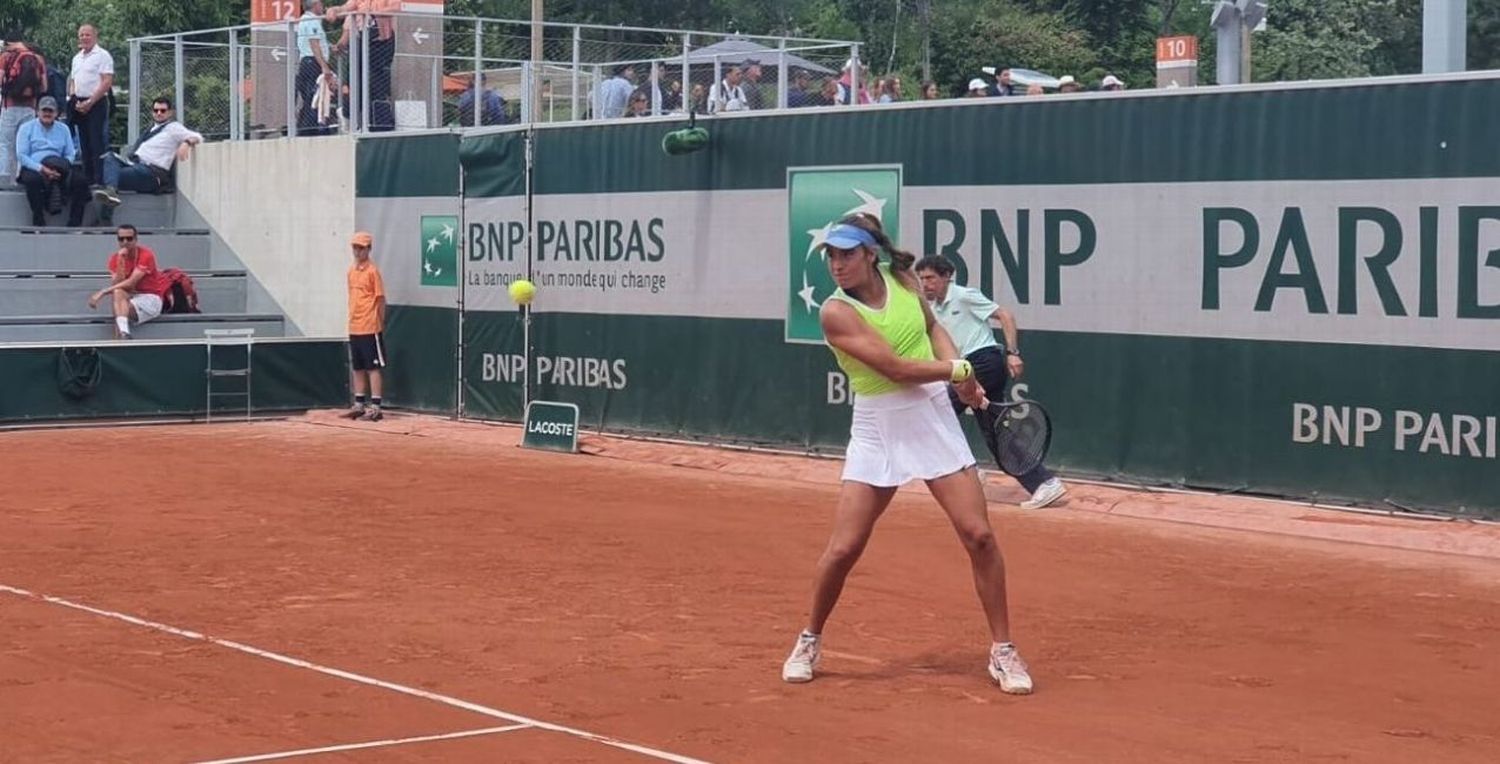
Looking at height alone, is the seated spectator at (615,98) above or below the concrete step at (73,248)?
above

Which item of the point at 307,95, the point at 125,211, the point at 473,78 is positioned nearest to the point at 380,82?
the point at 473,78

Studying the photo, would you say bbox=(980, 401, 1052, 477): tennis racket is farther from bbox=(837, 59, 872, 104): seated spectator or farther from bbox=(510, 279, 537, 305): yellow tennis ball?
bbox=(837, 59, 872, 104): seated spectator

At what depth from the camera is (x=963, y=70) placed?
166 ft

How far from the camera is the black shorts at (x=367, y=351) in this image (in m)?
21.2

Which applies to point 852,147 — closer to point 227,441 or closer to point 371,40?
point 227,441

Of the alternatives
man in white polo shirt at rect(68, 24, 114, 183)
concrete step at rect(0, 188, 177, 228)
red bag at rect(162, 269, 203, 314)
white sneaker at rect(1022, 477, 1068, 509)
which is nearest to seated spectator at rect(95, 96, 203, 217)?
concrete step at rect(0, 188, 177, 228)

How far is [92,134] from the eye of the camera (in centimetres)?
2569

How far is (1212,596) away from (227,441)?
37.1 feet

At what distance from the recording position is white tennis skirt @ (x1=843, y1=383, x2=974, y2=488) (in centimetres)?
806

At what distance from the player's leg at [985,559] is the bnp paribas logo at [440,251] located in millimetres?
13570

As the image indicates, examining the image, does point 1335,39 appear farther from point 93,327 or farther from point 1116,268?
point 1116,268

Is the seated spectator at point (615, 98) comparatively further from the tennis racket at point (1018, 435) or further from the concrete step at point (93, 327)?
the tennis racket at point (1018, 435)

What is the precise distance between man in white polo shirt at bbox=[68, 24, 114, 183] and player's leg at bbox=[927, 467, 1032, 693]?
779 inches

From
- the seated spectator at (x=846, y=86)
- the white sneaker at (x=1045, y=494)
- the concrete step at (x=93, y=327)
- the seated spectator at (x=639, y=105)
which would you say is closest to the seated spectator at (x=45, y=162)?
the concrete step at (x=93, y=327)
